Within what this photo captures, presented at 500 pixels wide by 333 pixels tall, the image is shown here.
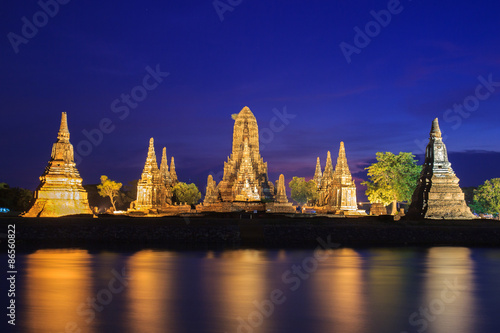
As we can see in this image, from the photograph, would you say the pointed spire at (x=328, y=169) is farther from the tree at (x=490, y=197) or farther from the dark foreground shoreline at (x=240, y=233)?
the dark foreground shoreline at (x=240, y=233)

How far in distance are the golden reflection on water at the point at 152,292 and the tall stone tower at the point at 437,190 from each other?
19.8m

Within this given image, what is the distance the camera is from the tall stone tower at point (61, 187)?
39844 mm

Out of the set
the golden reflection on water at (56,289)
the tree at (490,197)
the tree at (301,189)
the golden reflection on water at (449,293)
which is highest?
the tree at (301,189)

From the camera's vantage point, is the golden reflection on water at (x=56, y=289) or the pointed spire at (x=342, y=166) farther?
the pointed spire at (x=342, y=166)

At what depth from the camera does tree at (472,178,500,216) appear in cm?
5581

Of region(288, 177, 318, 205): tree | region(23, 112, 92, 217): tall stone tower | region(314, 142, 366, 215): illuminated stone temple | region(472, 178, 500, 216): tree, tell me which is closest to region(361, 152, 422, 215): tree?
region(314, 142, 366, 215): illuminated stone temple

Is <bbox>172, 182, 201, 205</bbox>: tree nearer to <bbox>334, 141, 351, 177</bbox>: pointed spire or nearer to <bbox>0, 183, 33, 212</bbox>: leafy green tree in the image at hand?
<bbox>0, 183, 33, 212</bbox>: leafy green tree

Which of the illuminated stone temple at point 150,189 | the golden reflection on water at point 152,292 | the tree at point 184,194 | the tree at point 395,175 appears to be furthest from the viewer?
the tree at point 184,194

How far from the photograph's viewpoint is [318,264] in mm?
24172

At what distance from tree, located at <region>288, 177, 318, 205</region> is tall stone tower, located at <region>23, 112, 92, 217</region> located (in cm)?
5340

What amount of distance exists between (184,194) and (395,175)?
37707 millimetres

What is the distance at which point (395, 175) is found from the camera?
5347 cm

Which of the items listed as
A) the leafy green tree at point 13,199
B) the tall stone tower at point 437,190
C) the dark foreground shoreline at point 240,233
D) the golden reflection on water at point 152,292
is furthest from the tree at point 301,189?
the golden reflection on water at point 152,292

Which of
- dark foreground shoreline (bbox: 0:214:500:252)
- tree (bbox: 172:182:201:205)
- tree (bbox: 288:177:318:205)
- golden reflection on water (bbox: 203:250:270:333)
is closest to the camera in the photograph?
golden reflection on water (bbox: 203:250:270:333)
